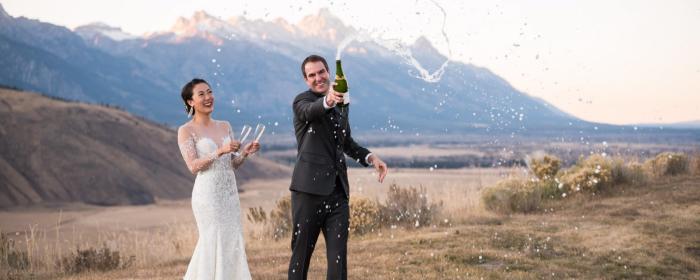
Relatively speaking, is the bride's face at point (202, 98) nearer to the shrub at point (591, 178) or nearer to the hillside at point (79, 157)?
the shrub at point (591, 178)

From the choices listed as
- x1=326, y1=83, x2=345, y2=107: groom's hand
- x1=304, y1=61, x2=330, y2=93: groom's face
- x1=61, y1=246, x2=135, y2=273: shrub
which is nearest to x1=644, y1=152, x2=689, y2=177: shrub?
x1=61, y1=246, x2=135, y2=273: shrub

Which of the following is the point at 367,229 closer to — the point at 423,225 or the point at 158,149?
the point at 423,225

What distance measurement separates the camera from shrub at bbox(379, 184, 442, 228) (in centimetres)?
1401

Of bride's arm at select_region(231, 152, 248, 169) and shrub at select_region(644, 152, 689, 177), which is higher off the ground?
bride's arm at select_region(231, 152, 248, 169)

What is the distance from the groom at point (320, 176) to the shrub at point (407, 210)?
7888 mm

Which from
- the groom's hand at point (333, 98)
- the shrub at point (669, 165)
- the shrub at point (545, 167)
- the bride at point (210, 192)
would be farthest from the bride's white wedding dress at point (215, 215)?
the shrub at point (669, 165)

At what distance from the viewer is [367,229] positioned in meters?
13.5

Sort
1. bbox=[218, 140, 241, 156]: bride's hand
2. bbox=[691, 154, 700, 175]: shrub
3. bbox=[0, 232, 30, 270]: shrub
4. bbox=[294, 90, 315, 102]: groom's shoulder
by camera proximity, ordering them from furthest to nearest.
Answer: bbox=[691, 154, 700, 175]: shrub
bbox=[0, 232, 30, 270]: shrub
bbox=[218, 140, 241, 156]: bride's hand
bbox=[294, 90, 315, 102]: groom's shoulder

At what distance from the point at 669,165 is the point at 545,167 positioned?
3.73 meters

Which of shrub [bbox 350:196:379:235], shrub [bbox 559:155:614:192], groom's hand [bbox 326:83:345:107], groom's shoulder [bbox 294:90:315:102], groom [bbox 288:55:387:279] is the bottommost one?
shrub [bbox 350:196:379:235]

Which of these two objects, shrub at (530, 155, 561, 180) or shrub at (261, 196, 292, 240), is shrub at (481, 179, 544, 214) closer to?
shrub at (530, 155, 561, 180)

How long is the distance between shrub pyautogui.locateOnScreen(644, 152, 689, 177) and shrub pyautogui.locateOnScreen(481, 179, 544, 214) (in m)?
5.09

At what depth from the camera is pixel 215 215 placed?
21.7 ft

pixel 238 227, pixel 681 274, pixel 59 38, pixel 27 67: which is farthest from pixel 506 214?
pixel 59 38
